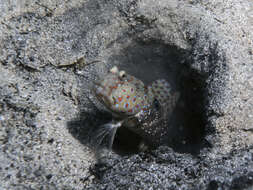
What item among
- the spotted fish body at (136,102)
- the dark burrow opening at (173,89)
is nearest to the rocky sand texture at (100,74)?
the dark burrow opening at (173,89)

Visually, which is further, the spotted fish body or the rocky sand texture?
the spotted fish body

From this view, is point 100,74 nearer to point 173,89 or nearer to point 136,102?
point 136,102

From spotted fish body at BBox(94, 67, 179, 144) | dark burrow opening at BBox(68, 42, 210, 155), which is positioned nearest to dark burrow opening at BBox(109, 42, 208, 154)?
dark burrow opening at BBox(68, 42, 210, 155)

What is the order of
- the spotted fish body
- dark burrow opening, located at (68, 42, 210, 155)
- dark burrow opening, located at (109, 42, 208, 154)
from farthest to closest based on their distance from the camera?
dark burrow opening, located at (109, 42, 208, 154) < dark burrow opening, located at (68, 42, 210, 155) < the spotted fish body

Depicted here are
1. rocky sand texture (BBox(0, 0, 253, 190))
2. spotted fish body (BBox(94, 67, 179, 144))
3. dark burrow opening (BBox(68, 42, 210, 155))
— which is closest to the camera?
rocky sand texture (BBox(0, 0, 253, 190))

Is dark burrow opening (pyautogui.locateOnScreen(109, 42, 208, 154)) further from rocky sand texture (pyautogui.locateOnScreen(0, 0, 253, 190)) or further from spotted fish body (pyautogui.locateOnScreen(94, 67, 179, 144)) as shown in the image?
spotted fish body (pyautogui.locateOnScreen(94, 67, 179, 144))

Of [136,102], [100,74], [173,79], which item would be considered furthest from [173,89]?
[100,74]

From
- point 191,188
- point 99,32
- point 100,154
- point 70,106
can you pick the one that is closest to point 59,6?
point 99,32

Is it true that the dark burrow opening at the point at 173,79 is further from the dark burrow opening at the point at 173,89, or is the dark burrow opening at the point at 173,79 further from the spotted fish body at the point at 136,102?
the spotted fish body at the point at 136,102
